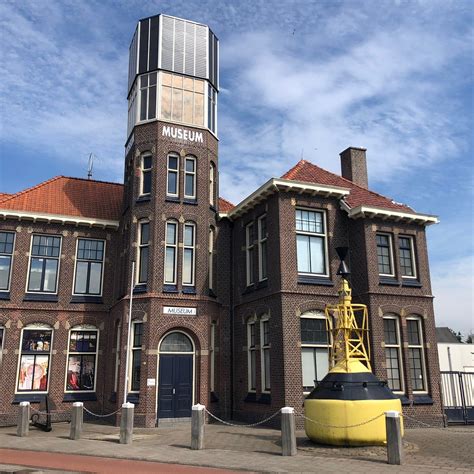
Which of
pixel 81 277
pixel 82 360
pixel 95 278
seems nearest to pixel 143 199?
pixel 95 278

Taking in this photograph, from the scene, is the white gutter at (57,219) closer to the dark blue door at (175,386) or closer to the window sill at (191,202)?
the window sill at (191,202)

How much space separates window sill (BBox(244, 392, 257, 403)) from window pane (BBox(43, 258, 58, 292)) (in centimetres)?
981

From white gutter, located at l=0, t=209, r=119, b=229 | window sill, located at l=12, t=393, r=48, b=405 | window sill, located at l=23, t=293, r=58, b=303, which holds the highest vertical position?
white gutter, located at l=0, t=209, r=119, b=229

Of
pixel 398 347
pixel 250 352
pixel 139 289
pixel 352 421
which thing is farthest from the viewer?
pixel 250 352

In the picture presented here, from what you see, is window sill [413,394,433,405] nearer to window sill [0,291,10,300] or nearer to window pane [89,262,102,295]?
window pane [89,262,102,295]

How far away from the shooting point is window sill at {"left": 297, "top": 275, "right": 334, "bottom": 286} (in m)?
19.0

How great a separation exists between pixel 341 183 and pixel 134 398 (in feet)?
41.9

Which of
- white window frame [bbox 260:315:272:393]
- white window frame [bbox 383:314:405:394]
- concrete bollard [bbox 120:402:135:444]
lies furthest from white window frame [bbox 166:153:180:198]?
white window frame [bbox 383:314:405:394]

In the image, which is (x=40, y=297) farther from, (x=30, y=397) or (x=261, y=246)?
(x=261, y=246)

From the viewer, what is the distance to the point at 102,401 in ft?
71.1

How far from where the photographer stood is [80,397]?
70.4 ft

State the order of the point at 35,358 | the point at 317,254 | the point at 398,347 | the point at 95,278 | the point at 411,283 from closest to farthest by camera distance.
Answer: the point at 398,347 < the point at 317,254 < the point at 411,283 < the point at 35,358 < the point at 95,278

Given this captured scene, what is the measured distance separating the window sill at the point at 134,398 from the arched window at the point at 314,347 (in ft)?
20.8

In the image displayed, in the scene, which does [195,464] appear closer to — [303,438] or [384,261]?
[303,438]
